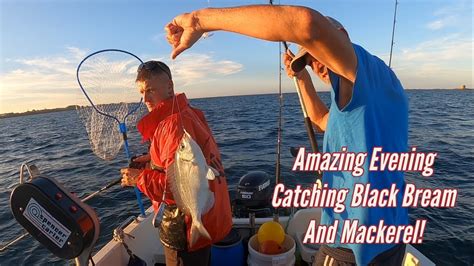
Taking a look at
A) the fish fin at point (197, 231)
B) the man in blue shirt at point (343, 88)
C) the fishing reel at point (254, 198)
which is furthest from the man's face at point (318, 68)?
the fishing reel at point (254, 198)

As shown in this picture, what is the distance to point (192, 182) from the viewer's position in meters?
2.48

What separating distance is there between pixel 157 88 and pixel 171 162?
841 millimetres

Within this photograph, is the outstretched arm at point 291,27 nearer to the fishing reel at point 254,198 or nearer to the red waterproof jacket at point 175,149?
the red waterproof jacket at point 175,149

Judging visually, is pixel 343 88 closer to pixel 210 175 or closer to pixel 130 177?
pixel 210 175

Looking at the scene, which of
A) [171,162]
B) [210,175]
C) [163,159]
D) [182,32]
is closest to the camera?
[182,32]

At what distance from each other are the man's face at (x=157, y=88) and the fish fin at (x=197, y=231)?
4.04 ft

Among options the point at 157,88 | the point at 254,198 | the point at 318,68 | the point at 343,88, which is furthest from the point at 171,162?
the point at 254,198

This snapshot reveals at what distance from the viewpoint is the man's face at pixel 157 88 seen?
3053 millimetres

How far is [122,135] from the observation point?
4520 millimetres

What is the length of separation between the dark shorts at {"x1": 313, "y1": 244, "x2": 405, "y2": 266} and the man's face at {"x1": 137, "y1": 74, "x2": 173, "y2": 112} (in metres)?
1.96

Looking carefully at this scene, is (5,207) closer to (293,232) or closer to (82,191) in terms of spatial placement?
(82,191)

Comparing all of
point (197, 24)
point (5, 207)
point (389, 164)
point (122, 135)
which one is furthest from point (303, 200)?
point (5, 207)

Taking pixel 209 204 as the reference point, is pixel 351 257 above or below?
below

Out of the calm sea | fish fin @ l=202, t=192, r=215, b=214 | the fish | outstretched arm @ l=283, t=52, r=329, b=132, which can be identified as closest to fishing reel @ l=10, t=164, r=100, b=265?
the fish
